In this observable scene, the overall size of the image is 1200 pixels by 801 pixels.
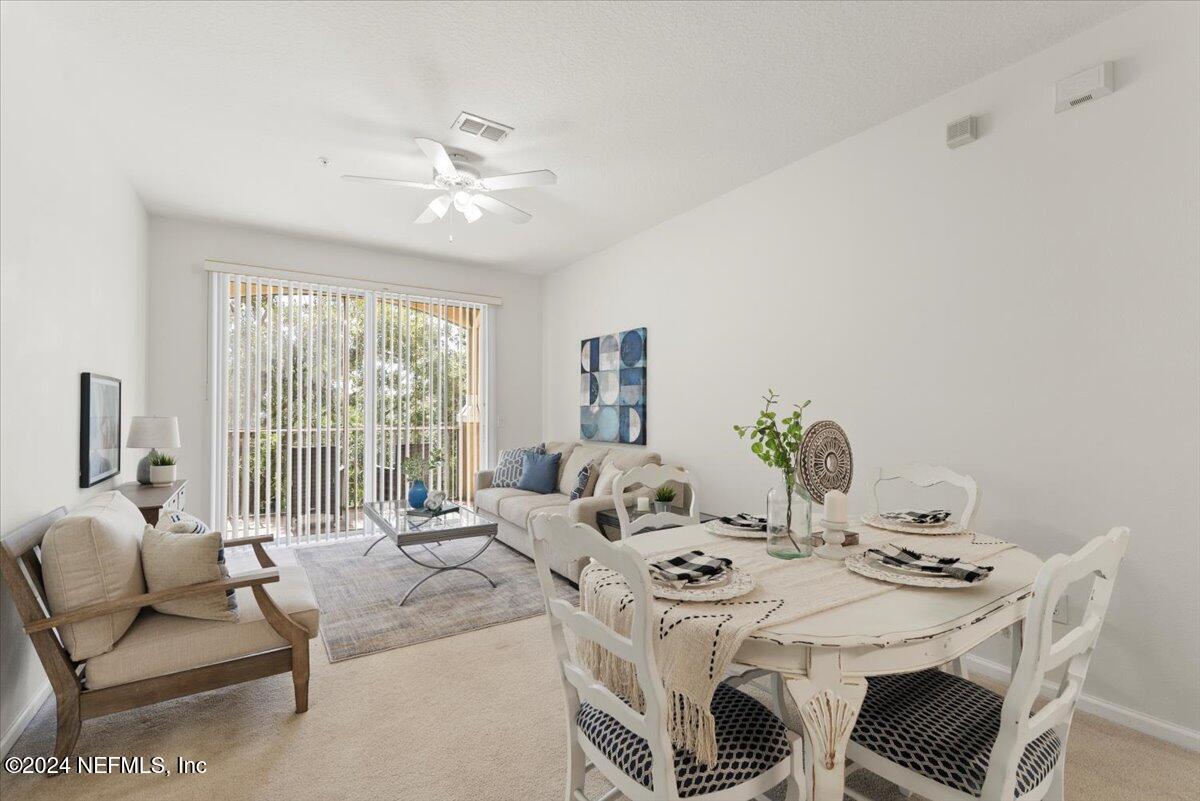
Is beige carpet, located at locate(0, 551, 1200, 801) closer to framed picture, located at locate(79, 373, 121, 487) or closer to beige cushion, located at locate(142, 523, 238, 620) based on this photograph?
beige cushion, located at locate(142, 523, 238, 620)

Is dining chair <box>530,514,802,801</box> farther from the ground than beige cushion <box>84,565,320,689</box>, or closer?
farther from the ground

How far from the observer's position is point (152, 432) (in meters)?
3.65

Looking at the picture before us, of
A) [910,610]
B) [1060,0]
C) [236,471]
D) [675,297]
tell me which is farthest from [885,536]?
[236,471]

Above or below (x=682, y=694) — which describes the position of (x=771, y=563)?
above

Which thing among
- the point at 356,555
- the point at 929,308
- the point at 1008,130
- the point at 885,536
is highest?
the point at 1008,130

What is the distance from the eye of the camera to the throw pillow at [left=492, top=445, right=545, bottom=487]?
5273mm

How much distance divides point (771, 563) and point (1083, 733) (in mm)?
1648

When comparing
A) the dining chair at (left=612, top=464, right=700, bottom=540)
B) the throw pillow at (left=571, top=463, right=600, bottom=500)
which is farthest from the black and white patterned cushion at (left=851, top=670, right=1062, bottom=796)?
the throw pillow at (left=571, top=463, right=600, bottom=500)

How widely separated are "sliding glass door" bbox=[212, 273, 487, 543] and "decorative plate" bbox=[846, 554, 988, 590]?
3.88m

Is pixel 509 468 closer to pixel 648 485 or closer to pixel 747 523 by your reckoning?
pixel 648 485

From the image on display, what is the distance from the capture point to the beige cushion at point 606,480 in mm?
4369

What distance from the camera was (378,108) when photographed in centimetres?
289

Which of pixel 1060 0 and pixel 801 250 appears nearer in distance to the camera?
pixel 1060 0

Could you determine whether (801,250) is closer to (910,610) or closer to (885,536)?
(885,536)
